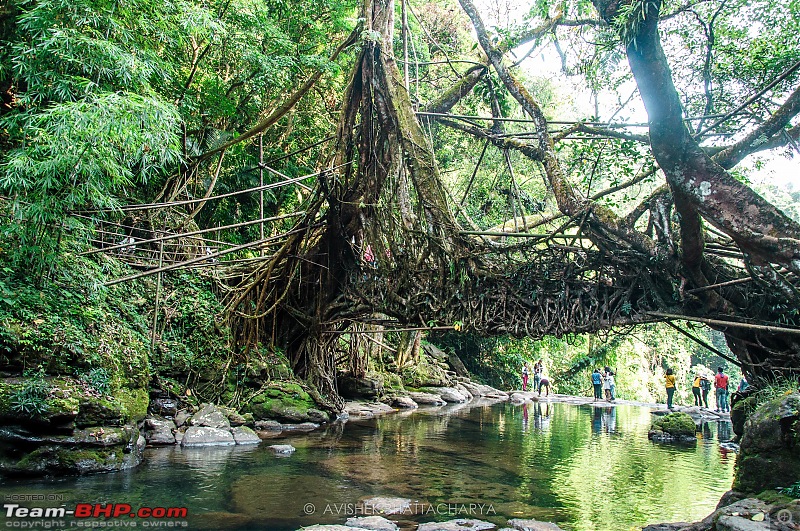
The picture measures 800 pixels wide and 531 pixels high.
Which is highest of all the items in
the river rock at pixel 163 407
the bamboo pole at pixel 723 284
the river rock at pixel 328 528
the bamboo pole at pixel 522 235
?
the bamboo pole at pixel 522 235

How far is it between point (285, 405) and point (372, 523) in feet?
20.4

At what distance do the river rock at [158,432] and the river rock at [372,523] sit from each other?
4482 mm

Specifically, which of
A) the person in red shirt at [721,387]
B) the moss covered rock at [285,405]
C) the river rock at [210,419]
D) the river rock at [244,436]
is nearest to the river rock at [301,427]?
the moss covered rock at [285,405]

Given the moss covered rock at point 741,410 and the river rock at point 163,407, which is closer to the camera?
the moss covered rock at point 741,410

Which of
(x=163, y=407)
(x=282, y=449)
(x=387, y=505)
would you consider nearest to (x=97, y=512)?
(x=387, y=505)

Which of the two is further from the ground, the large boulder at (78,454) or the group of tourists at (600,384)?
the group of tourists at (600,384)

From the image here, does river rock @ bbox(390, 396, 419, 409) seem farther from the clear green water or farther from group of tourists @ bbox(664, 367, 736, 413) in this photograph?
group of tourists @ bbox(664, 367, 736, 413)

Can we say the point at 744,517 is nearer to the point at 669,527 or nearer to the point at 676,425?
the point at 669,527

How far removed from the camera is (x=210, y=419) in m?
9.17

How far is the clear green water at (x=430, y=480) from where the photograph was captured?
216 inches

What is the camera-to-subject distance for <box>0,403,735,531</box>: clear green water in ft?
18.0

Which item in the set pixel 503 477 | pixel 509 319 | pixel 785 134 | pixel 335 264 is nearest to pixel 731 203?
pixel 785 134

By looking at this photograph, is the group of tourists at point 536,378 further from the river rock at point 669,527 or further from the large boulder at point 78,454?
the large boulder at point 78,454

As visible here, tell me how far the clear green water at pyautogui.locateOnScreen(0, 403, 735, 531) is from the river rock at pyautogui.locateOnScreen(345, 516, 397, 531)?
8.3 inches
